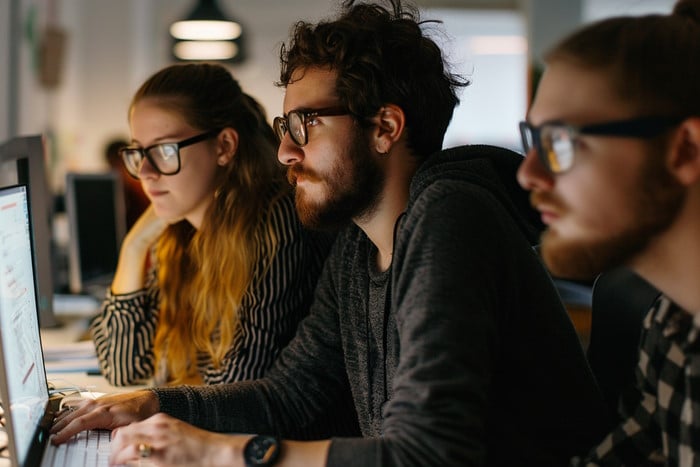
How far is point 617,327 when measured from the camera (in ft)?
5.26

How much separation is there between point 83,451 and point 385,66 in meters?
0.84

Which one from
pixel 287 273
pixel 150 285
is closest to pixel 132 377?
pixel 150 285

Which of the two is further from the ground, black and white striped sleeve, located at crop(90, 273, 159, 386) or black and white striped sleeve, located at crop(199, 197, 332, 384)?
black and white striped sleeve, located at crop(199, 197, 332, 384)

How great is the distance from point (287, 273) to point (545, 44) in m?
5.20

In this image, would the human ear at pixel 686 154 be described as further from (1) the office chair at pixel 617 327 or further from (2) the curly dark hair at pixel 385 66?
(2) the curly dark hair at pixel 385 66

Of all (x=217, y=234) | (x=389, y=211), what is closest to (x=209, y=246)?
(x=217, y=234)

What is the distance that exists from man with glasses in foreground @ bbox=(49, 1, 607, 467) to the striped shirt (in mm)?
111

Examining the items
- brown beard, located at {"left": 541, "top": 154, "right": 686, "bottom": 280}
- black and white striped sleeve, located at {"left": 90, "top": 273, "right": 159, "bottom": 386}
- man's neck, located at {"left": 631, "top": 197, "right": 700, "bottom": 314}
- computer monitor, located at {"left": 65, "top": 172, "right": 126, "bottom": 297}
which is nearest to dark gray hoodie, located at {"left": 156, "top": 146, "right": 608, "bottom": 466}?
brown beard, located at {"left": 541, "top": 154, "right": 686, "bottom": 280}

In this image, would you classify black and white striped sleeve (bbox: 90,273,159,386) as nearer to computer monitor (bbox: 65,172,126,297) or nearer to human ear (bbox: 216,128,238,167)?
human ear (bbox: 216,128,238,167)

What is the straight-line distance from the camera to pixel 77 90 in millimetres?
7449

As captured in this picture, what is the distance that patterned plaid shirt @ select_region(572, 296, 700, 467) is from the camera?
110cm

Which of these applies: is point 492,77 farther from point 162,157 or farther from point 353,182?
point 353,182

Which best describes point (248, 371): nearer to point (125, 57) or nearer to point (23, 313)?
point (23, 313)

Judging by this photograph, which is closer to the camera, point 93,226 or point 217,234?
point 217,234
